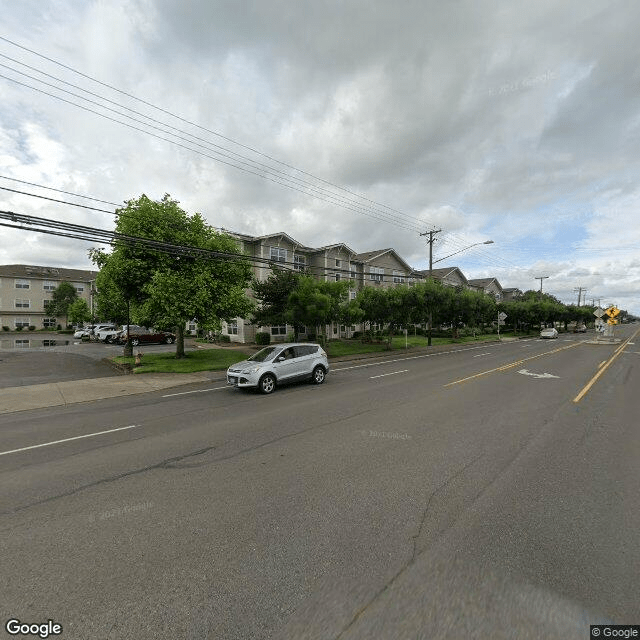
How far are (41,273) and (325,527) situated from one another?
71.6 meters

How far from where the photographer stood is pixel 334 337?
1569 inches

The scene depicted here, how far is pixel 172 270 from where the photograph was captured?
59.3ft

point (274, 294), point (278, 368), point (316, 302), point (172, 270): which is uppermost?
point (172, 270)

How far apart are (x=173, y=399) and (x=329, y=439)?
6594 millimetres

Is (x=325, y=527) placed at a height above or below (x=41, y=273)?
below

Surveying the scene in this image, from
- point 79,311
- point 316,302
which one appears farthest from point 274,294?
point 79,311

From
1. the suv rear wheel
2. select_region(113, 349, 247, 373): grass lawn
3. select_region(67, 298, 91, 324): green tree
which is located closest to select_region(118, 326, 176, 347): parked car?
select_region(113, 349, 247, 373): grass lawn

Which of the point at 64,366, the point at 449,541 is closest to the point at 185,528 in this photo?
the point at 449,541

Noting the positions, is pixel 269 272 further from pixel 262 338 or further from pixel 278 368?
pixel 278 368

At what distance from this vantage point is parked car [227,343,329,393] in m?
11.7

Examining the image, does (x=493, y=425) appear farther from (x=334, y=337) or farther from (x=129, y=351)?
(x=334, y=337)

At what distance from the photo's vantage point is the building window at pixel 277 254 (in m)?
33.7

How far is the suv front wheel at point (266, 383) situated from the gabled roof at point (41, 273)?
61.7 m

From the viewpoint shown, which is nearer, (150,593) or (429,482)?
(150,593)
